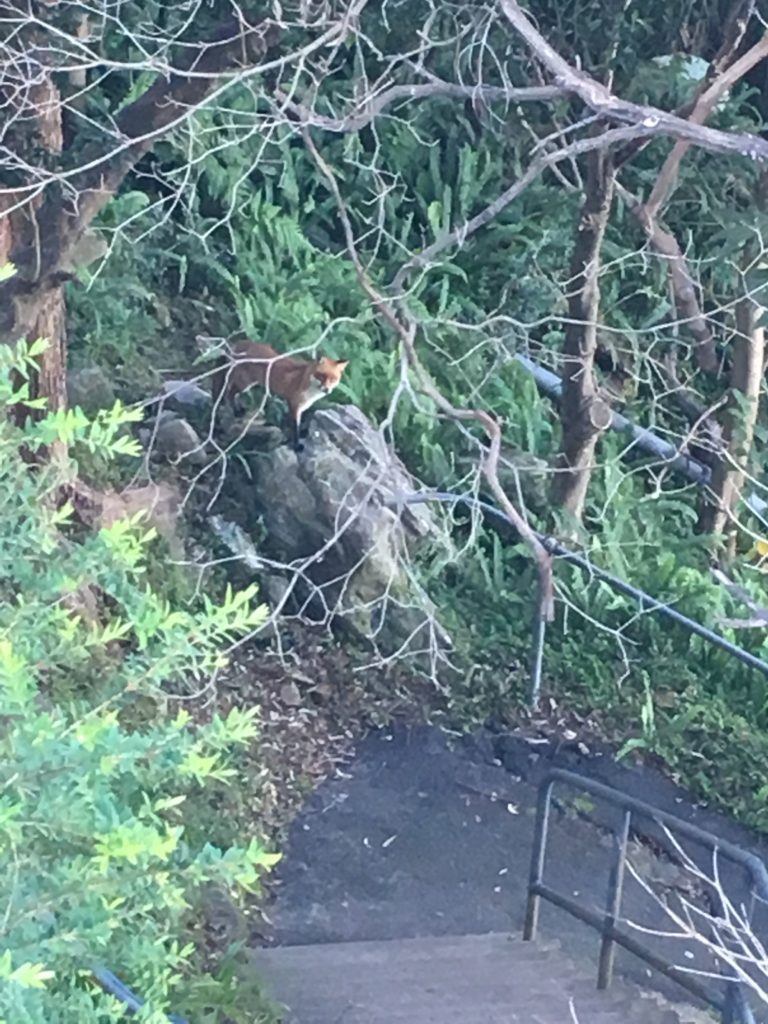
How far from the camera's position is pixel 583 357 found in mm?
6668

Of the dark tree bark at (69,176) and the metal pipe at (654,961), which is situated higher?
the dark tree bark at (69,176)

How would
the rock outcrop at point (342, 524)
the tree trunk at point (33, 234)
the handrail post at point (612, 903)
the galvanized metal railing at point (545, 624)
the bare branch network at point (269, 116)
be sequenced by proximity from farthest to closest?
the rock outcrop at point (342, 524), the galvanized metal railing at point (545, 624), the tree trunk at point (33, 234), the bare branch network at point (269, 116), the handrail post at point (612, 903)

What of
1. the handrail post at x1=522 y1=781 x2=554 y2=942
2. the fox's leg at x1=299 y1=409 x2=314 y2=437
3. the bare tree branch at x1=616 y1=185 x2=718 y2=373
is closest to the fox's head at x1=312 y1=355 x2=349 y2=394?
the fox's leg at x1=299 y1=409 x2=314 y2=437

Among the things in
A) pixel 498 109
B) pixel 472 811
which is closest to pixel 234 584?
pixel 472 811

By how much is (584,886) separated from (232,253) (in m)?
4.74

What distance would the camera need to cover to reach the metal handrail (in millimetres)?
3516

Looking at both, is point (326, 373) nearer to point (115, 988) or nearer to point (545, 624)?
point (545, 624)

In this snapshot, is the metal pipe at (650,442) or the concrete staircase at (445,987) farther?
the metal pipe at (650,442)

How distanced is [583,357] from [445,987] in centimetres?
349

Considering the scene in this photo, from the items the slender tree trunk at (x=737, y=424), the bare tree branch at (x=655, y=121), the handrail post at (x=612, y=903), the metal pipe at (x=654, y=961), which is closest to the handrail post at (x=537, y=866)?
the metal pipe at (x=654, y=961)

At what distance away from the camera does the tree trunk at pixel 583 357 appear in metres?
6.37

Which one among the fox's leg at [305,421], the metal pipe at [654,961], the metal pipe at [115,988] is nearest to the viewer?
the metal pipe at [115,988]

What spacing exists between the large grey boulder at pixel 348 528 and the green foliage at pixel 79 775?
331 cm

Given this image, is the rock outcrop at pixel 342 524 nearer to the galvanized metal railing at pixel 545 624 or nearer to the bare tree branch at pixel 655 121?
the galvanized metal railing at pixel 545 624
